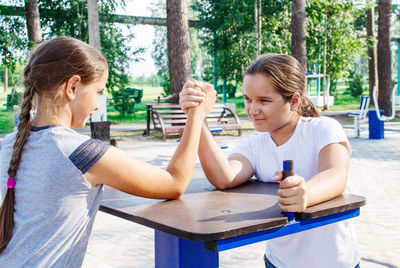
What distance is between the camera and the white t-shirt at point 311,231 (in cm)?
171

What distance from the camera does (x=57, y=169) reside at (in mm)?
1262

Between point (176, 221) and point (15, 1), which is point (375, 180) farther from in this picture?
point (15, 1)

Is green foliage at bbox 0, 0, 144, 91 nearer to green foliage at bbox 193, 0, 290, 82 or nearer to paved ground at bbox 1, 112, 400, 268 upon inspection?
green foliage at bbox 193, 0, 290, 82

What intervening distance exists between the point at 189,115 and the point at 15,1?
1568 centimetres

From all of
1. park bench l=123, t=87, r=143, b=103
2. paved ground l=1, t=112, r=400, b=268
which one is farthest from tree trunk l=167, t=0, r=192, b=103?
park bench l=123, t=87, r=143, b=103

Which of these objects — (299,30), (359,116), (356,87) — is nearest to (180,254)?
(359,116)

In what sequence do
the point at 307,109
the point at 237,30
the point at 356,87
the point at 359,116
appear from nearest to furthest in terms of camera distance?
the point at 307,109
the point at 359,116
the point at 237,30
the point at 356,87

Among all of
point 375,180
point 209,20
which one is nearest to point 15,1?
point 209,20

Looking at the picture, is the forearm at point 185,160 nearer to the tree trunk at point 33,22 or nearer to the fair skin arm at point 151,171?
the fair skin arm at point 151,171

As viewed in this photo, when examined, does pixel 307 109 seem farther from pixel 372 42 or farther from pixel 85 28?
pixel 372 42

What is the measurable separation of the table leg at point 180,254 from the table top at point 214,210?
0.42ft

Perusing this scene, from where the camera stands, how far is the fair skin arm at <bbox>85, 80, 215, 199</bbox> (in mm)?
1330

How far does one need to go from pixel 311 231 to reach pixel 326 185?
1.15 feet

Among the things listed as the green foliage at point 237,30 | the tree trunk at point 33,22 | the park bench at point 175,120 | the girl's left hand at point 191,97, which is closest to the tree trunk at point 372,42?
the green foliage at point 237,30
